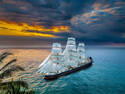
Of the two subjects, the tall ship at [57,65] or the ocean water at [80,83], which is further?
the tall ship at [57,65]

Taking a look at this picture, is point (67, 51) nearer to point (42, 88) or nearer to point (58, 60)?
point (58, 60)

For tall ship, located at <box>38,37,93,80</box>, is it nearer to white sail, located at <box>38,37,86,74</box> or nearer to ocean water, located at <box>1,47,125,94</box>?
white sail, located at <box>38,37,86,74</box>

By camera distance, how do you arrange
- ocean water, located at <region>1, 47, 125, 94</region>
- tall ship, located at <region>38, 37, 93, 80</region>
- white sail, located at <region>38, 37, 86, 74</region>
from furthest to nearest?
white sail, located at <region>38, 37, 86, 74</region>
tall ship, located at <region>38, 37, 93, 80</region>
ocean water, located at <region>1, 47, 125, 94</region>

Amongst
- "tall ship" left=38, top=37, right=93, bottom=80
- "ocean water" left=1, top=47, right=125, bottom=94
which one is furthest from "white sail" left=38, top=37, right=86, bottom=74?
"ocean water" left=1, top=47, right=125, bottom=94

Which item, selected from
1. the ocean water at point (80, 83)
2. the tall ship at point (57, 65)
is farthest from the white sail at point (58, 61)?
the ocean water at point (80, 83)

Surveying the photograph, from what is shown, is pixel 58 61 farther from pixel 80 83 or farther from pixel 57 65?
pixel 80 83

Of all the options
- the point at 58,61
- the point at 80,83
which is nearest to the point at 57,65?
the point at 58,61

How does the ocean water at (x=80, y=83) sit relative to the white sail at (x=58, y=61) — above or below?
below

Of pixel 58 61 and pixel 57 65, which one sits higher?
pixel 58 61

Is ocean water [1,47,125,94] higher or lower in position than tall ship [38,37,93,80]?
lower

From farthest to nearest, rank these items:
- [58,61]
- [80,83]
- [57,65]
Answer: [58,61]
[57,65]
[80,83]

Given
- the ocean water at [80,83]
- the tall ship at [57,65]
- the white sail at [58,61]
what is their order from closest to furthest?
the ocean water at [80,83] < the tall ship at [57,65] < the white sail at [58,61]

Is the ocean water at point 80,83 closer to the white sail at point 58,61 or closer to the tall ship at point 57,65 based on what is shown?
the tall ship at point 57,65

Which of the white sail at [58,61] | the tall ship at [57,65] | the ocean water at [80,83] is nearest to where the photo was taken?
the ocean water at [80,83]
